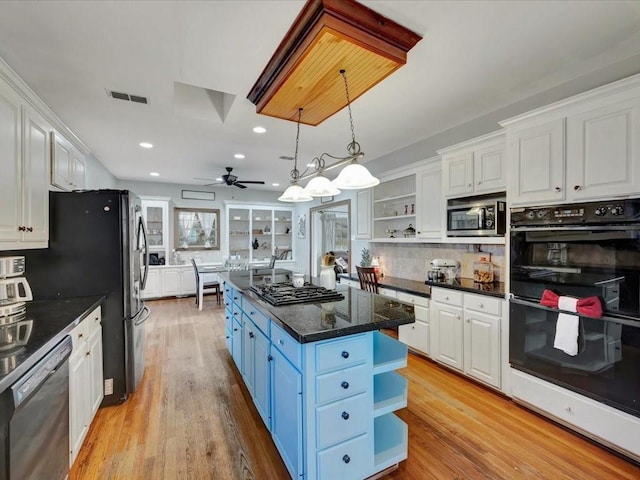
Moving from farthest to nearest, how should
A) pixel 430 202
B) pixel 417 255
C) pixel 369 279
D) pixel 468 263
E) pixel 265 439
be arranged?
pixel 417 255 < pixel 369 279 < pixel 430 202 < pixel 468 263 < pixel 265 439

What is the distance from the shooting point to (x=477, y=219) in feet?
9.63

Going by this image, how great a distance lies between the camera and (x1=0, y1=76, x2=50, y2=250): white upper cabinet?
1866mm

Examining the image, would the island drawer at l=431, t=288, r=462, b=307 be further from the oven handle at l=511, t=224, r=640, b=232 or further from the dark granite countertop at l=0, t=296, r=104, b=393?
the dark granite countertop at l=0, t=296, r=104, b=393

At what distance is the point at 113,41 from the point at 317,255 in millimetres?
5894


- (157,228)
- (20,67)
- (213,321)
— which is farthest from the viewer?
(157,228)

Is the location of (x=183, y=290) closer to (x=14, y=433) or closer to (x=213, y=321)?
(x=213, y=321)

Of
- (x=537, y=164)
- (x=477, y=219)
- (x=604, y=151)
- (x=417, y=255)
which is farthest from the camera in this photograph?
(x=417, y=255)

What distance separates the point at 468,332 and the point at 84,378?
316cm

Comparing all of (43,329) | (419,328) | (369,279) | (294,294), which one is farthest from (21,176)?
(419,328)

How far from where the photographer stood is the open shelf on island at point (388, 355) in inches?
67.4

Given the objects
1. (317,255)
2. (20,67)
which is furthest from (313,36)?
(317,255)

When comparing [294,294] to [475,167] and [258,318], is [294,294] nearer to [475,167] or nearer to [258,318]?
[258,318]

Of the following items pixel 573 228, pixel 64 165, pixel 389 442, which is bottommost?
pixel 389 442

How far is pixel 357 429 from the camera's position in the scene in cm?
160
